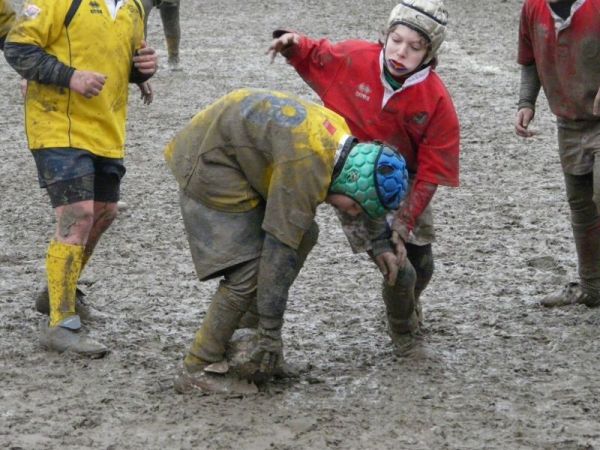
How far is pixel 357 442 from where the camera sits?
436 centimetres

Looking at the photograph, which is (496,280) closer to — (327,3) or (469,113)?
(469,113)

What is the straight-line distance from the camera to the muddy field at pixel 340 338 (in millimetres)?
4484

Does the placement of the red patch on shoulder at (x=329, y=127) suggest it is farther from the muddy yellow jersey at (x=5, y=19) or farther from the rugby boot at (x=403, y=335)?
the muddy yellow jersey at (x=5, y=19)

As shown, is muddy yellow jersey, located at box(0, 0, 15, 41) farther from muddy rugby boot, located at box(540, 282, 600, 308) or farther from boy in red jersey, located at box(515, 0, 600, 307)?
muddy rugby boot, located at box(540, 282, 600, 308)

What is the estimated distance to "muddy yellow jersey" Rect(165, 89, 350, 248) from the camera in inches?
174

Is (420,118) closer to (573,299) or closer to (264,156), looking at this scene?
(264,156)

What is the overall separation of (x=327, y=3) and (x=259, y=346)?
1277 centimetres

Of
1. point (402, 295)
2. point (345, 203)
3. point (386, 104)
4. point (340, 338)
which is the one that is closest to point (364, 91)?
point (386, 104)

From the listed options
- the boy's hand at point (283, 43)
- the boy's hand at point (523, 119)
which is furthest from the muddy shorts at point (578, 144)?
the boy's hand at point (283, 43)

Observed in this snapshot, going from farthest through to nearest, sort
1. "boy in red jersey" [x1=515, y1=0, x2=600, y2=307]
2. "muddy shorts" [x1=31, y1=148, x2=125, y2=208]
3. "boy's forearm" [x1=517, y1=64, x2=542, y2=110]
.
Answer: "boy's forearm" [x1=517, y1=64, x2=542, y2=110]
"boy in red jersey" [x1=515, y1=0, x2=600, y2=307]
"muddy shorts" [x1=31, y1=148, x2=125, y2=208]

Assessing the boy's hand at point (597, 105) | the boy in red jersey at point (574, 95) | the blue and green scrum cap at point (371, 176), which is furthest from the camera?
the boy in red jersey at point (574, 95)

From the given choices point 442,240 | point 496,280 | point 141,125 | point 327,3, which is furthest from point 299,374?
point 327,3

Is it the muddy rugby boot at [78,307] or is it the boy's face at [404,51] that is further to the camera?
the muddy rugby boot at [78,307]

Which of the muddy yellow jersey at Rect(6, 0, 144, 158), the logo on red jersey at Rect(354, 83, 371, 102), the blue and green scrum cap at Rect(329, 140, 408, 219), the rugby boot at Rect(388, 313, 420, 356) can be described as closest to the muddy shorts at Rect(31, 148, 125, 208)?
the muddy yellow jersey at Rect(6, 0, 144, 158)
